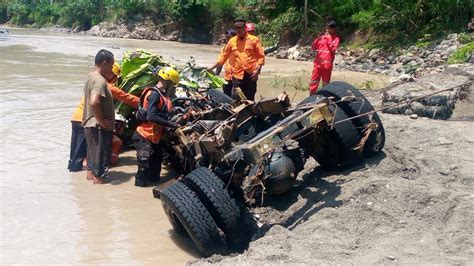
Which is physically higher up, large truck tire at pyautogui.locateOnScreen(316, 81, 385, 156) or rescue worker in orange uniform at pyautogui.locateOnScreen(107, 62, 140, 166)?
large truck tire at pyautogui.locateOnScreen(316, 81, 385, 156)

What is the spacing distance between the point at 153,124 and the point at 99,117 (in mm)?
765

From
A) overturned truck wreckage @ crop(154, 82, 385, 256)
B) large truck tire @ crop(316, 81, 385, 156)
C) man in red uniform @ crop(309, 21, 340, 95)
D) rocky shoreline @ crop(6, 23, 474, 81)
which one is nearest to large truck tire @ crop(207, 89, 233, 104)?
overturned truck wreckage @ crop(154, 82, 385, 256)

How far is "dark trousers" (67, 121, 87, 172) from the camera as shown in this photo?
722 cm

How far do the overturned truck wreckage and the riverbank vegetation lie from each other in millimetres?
15643

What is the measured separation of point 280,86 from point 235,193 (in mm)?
9859

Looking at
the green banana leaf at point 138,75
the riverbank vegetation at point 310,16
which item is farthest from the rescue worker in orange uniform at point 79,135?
the riverbank vegetation at point 310,16

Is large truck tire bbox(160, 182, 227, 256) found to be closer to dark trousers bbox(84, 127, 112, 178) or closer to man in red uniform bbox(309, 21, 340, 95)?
dark trousers bbox(84, 127, 112, 178)

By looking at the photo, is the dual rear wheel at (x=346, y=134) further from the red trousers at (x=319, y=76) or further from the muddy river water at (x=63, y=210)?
the red trousers at (x=319, y=76)

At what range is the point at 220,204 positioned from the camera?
4609 millimetres

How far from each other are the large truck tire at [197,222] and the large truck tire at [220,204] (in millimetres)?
71

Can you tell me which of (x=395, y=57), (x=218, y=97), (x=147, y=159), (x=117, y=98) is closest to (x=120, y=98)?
(x=117, y=98)

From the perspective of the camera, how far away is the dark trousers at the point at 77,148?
284 inches

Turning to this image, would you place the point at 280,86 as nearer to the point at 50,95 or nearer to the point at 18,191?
the point at 50,95

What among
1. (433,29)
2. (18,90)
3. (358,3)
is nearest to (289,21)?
(358,3)
